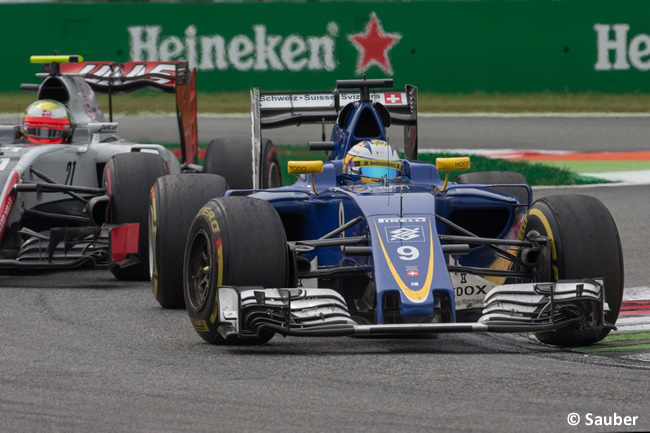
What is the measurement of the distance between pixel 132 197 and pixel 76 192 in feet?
2.01

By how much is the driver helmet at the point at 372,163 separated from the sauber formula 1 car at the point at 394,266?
0.53 feet

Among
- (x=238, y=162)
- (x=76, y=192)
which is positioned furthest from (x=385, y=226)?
(x=238, y=162)

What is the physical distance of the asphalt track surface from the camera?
6.66 m

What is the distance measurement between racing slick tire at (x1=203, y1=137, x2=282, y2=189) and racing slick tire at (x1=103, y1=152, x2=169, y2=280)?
2.17 metres

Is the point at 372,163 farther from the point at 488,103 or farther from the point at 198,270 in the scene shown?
the point at 488,103

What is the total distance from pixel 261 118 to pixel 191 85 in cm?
261

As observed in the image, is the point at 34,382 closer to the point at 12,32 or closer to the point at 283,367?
the point at 283,367

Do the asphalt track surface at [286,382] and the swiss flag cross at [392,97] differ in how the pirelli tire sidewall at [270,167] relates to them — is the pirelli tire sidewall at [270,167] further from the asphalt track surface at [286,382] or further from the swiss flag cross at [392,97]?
the asphalt track surface at [286,382]

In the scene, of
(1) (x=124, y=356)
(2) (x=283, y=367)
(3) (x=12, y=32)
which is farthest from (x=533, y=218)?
(3) (x=12, y=32)

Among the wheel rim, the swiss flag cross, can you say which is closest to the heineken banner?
the swiss flag cross

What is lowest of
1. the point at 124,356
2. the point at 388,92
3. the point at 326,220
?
the point at 124,356

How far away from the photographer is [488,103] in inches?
1099

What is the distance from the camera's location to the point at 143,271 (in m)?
12.2

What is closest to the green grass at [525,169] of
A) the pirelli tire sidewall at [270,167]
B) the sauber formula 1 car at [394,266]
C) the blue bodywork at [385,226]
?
the pirelli tire sidewall at [270,167]
